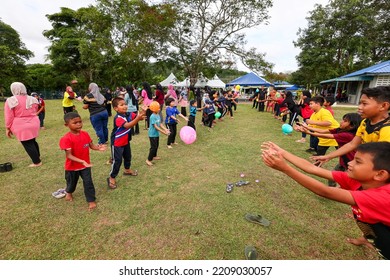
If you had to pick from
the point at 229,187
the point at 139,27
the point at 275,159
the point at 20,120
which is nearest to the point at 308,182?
the point at 275,159

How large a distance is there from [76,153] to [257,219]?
2946mm

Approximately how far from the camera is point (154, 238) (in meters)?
2.68

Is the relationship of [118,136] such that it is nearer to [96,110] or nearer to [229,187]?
[229,187]

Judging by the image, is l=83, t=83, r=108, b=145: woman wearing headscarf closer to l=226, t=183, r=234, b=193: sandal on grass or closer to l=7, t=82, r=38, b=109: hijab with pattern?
l=7, t=82, r=38, b=109: hijab with pattern

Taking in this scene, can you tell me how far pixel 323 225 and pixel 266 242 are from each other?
1.03m

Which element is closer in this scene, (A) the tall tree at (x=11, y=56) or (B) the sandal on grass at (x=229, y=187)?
(B) the sandal on grass at (x=229, y=187)

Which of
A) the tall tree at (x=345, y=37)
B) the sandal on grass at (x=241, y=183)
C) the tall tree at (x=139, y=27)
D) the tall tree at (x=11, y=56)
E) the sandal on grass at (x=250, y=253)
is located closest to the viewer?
the sandal on grass at (x=250, y=253)

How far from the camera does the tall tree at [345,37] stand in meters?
24.1

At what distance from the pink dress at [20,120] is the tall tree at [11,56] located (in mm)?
24950

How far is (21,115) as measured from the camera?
4.55m

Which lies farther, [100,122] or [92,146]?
[100,122]

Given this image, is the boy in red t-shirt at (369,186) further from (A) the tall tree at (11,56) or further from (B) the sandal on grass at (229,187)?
(A) the tall tree at (11,56)

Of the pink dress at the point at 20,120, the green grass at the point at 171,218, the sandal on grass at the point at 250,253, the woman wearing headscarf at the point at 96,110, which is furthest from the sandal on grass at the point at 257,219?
the pink dress at the point at 20,120

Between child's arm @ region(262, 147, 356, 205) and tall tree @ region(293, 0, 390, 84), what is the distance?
30.4 meters
